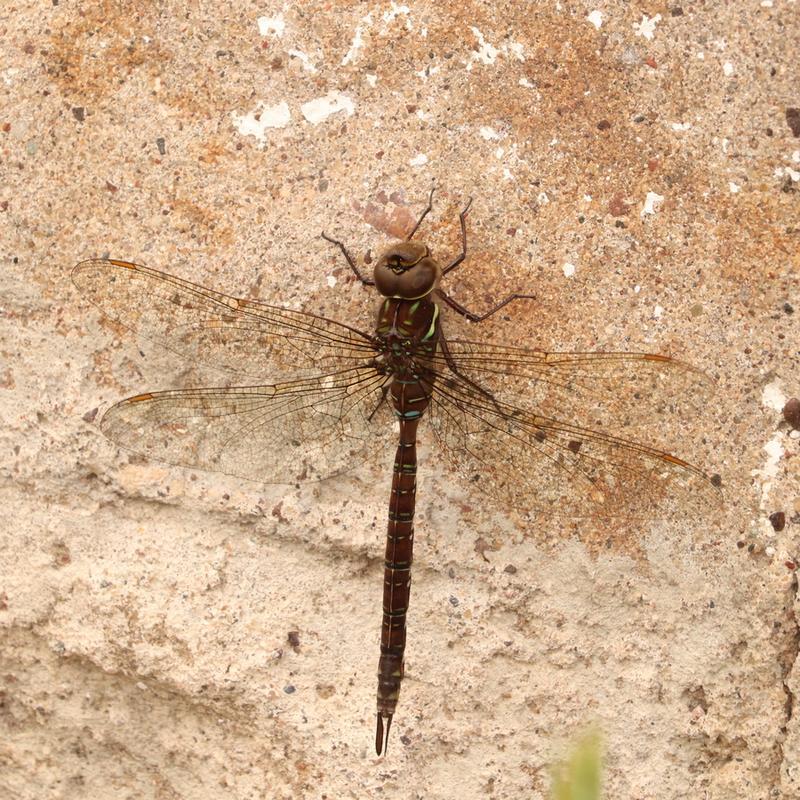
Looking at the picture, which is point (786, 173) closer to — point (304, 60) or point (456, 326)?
point (456, 326)

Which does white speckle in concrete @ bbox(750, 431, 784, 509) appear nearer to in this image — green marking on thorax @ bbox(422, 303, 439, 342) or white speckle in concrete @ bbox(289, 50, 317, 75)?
green marking on thorax @ bbox(422, 303, 439, 342)

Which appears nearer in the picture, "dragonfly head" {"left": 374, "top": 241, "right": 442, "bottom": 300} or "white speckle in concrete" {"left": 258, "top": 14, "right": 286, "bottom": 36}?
"dragonfly head" {"left": 374, "top": 241, "right": 442, "bottom": 300}

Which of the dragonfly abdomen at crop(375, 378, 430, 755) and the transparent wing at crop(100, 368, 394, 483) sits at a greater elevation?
the transparent wing at crop(100, 368, 394, 483)

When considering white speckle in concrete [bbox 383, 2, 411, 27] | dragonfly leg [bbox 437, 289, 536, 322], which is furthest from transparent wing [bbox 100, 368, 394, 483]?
white speckle in concrete [bbox 383, 2, 411, 27]

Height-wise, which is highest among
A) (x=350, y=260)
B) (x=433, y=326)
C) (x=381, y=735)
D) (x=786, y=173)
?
(x=786, y=173)

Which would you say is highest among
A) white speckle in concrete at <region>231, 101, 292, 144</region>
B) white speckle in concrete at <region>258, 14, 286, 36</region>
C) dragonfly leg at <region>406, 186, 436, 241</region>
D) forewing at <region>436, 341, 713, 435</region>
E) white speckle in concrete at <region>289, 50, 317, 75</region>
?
white speckle in concrete at <region>258, 14, 286, 36</region>

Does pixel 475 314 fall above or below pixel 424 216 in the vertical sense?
below

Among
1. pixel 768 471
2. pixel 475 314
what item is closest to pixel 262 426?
pixel 475 314
